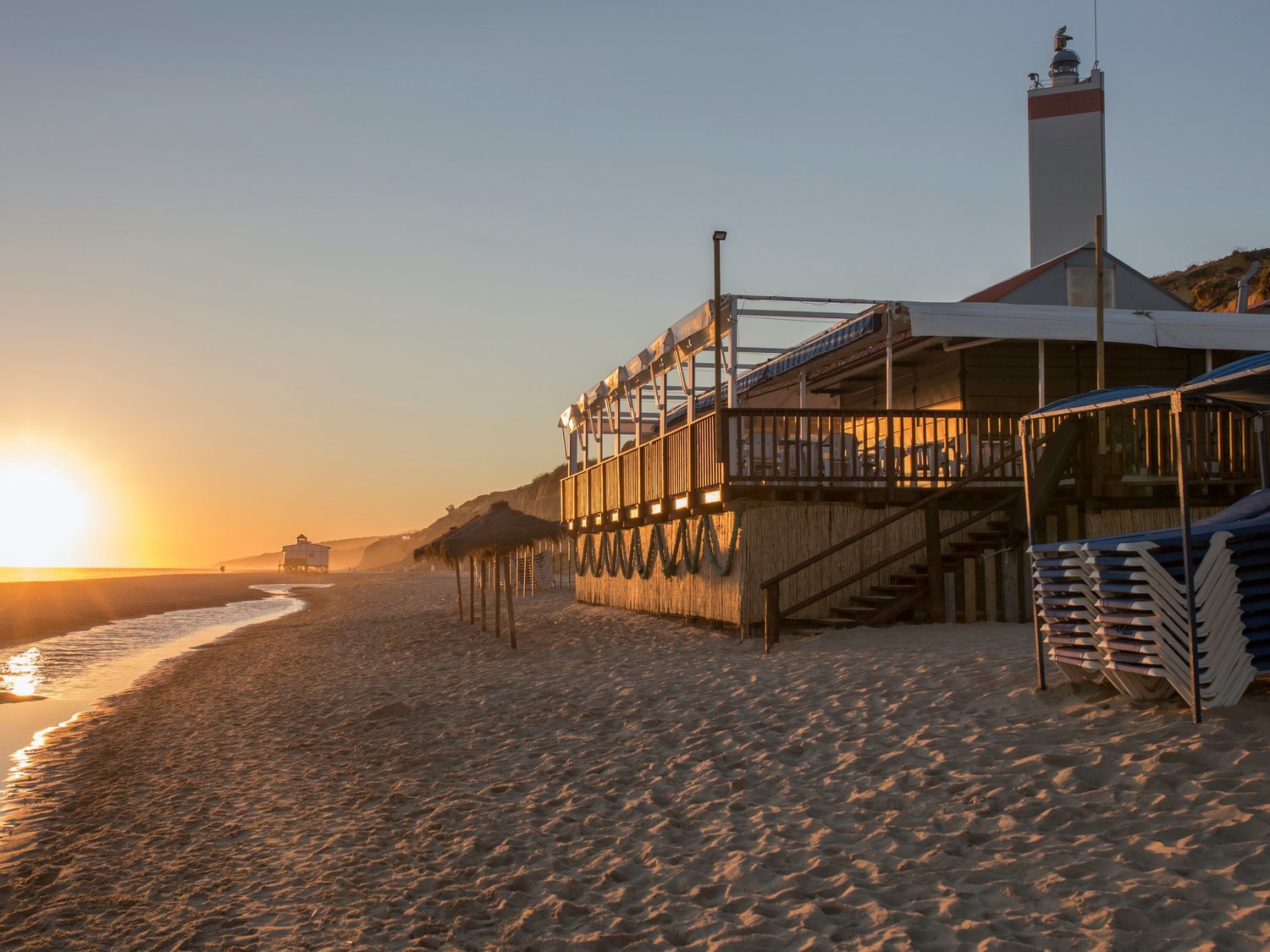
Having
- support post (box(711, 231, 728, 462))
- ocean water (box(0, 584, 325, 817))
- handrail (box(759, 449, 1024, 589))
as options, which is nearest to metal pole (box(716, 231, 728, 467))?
support post (box(711, 231, 728, 462))

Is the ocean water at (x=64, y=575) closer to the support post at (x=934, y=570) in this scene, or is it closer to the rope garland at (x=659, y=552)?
the rope garland at (x=659, y=552)

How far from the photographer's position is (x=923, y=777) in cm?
651

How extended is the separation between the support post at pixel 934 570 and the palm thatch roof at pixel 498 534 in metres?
6.90

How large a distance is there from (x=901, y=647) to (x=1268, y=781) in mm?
5430

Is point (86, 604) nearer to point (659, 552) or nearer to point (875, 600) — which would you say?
point (659, 552)

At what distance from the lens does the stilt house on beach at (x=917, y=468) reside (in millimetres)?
13148

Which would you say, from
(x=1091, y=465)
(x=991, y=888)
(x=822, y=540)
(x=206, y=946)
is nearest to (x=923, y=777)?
(x=991, y=888)

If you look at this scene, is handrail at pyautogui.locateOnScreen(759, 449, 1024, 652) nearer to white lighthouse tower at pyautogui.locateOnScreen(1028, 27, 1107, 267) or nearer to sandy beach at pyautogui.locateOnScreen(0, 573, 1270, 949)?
sandy beach at pyautogui.locateOnScreen(0, 573, 1270, 949)

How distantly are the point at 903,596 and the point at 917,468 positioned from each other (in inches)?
111

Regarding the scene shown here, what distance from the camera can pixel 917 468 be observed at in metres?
14.9

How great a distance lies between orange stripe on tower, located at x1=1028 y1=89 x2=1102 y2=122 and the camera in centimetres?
3088

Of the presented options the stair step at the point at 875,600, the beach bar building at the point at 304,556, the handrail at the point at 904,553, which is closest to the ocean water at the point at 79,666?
the handrail at the point at 904,553

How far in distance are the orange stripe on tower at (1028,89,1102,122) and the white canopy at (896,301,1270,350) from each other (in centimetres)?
1764

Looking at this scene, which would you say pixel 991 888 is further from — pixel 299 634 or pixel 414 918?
pixel 299 634
